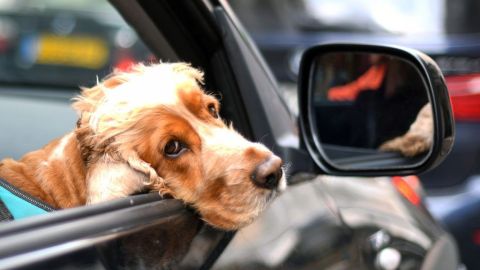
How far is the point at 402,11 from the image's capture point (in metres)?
8.19

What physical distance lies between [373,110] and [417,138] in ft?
1.47

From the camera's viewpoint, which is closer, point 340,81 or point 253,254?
point 253,254

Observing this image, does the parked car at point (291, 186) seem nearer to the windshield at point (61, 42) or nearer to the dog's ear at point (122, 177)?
the dog's ear at point (122, 177)

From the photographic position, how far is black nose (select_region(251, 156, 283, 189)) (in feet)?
7.10

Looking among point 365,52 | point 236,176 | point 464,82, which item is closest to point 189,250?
point 236,176

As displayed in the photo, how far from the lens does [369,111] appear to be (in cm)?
352

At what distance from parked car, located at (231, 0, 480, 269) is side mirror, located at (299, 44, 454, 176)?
219 centimetres

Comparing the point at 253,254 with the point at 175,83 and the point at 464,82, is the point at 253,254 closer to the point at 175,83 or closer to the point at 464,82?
the point at 175,83

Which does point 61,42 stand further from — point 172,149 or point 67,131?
point 172,149

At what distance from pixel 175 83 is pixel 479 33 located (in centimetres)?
541

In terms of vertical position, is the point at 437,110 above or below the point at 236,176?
below

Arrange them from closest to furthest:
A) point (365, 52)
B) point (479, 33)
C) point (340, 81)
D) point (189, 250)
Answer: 1. point (189, 250)
2. point (365, 52)
3. point (340, 81)
4. point (479, 33)

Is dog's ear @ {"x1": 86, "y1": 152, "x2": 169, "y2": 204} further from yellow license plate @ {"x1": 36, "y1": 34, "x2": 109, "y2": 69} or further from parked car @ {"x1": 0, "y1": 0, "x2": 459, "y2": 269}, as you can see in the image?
yellow license plate @ {"x1": 36, "y1": 34, "x2": 109, "y2": 69}

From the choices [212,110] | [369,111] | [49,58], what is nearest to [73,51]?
[49,58]
